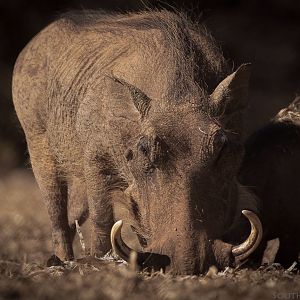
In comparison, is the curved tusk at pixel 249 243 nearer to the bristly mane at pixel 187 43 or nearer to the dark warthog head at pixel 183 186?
the dark warthog head at pixel 183 186

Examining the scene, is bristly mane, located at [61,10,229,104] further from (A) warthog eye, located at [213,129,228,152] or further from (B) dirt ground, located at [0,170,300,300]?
(B) dirt ground, located at [0,170,300,300]

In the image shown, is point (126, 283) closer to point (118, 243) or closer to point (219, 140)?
point (118, 243)

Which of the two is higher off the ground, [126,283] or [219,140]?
[219,140]

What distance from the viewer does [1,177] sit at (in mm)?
11508

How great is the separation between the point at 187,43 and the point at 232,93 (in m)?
0.40

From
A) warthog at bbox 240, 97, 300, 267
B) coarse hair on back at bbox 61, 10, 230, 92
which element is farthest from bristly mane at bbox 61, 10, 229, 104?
warthog at bbox 240, 97, 300, 267

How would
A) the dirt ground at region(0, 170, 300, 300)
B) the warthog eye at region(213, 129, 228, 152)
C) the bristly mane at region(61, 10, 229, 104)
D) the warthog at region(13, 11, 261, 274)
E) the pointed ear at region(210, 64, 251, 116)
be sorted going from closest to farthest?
the dirt ground at region(0, 170, 300, 300), the warthog at region(13, 11, 261, 274), the warthog eye at region(213, 129, 228, 152), the pointed ear at region(210, 64, 251, 116), the bristly mane at region(61, 10, 229, 104)

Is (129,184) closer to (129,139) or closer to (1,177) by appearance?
(129,139)

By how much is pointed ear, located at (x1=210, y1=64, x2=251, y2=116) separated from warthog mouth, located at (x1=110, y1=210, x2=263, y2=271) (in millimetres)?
651

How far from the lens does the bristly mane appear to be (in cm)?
476

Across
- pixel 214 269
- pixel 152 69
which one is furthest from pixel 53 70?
pixel 214 269

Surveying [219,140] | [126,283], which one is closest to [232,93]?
[219,140]

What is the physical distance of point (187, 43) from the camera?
16.1 ft

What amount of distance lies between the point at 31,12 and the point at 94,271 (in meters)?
9.05
